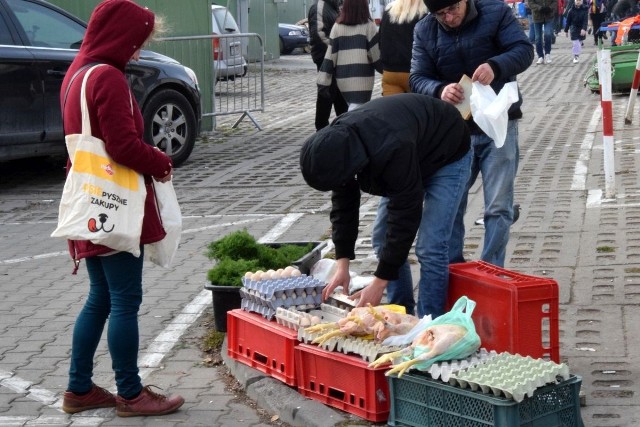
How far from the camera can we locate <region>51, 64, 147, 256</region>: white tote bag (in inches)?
203

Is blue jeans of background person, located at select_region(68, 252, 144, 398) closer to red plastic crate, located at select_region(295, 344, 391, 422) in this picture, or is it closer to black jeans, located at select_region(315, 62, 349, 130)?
red plastic crate, located at select_region(295, 344, 391, 422)

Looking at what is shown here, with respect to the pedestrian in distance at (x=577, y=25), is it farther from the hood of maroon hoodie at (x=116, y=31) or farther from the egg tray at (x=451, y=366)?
the egg tray at (x=451, y=366)

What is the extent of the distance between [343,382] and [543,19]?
19957 millimetres

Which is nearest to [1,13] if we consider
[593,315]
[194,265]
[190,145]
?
[190,145]

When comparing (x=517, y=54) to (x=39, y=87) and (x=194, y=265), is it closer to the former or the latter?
(x=194, y=265)

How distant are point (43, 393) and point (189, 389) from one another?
696 mm

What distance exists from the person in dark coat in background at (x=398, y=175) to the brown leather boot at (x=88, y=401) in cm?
112

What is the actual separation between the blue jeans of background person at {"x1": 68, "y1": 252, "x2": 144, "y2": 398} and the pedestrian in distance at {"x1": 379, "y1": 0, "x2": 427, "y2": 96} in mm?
3908

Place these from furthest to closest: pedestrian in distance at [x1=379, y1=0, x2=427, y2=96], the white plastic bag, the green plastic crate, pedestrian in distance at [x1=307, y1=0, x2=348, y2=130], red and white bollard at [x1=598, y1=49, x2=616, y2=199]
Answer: pedestrian in distance at [x1=307, y1=0, x2=348, y2=130]
red and white bollard at [x1=598, y1=49, x2=616, y2=199]
pedestrian in distance at [x1=379, y1=0, x2=427, y2=96]
the white plastic bag
the green plastic crate

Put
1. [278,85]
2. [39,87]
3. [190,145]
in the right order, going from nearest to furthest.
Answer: [39,87]
[190,145]
[278,85]

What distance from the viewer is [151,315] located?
7297mm

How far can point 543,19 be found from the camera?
2414cm

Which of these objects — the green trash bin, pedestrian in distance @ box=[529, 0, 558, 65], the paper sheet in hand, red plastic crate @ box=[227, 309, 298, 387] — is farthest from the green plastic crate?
pedestrian in distance @ box=[529, 0, 558, 65]

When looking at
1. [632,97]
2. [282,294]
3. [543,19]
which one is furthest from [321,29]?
[543,19]
